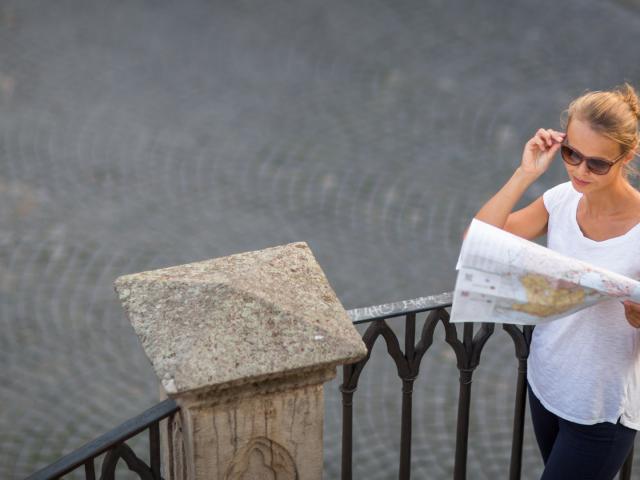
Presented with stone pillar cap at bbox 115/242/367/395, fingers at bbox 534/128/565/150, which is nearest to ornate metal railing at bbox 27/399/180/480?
stone pillar cap at bbox 115/242/367/395

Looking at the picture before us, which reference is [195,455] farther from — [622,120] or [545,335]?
[622,120]

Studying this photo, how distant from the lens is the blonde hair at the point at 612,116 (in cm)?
319

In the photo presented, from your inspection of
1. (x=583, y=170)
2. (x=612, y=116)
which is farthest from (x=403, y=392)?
(x=612, y=116)

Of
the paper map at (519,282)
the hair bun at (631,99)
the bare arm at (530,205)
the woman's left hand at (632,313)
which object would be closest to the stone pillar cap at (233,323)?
the paper map at (519,282)

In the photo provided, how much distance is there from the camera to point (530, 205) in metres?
3.56

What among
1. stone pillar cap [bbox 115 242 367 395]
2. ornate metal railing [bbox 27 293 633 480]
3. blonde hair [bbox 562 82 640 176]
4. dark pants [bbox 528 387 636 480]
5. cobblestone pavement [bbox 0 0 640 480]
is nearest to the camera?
stone pillar cap [bbox 115 242 367 395]

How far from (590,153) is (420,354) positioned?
0.90 m

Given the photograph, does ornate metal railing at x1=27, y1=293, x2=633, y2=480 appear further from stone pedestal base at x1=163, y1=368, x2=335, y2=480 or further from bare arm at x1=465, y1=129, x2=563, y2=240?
bare arm at x1=465, y1=129, x2=563, y2=240

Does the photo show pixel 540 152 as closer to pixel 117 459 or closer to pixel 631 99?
pixel 631 99

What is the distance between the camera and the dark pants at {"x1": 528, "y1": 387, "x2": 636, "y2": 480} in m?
3.47

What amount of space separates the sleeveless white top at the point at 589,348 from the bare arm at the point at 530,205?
0.06m

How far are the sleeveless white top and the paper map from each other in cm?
23

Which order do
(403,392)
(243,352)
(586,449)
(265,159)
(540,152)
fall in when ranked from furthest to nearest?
(265,159)
(403,392)
(540,152)
(586,449)
(243,352)

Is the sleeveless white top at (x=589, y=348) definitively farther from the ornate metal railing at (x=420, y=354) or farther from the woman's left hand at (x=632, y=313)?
the ornate metal railing at (x=420, y=354)
